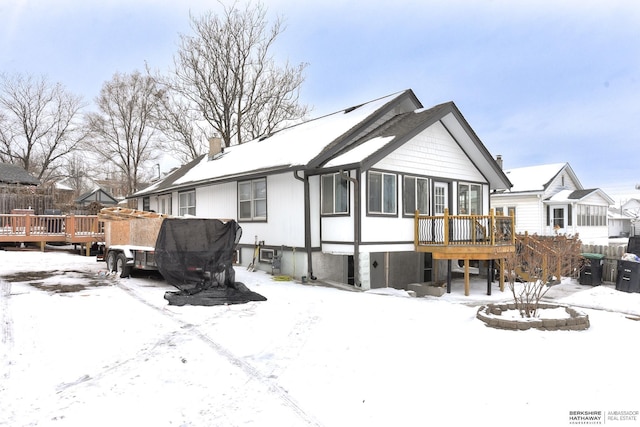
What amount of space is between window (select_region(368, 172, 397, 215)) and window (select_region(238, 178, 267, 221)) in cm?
410

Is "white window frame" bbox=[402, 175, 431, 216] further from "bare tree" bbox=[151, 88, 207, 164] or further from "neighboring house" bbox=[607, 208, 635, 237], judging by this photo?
"neighboring house" bbox=[607, 208, 635, 237]

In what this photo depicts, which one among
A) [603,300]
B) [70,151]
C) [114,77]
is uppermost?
[114,77]

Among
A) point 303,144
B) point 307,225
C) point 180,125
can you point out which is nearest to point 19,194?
point 180,125

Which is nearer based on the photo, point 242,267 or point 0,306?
point 0,306

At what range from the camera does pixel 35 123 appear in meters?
39.6

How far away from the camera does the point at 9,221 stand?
19516 millimetres

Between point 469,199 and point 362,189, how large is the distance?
5687 millimetres

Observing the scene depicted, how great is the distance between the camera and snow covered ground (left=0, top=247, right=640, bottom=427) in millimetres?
3850

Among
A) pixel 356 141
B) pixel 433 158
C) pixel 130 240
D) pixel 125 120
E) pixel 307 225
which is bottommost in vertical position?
pixel 130 240

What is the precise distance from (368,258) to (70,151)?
40.4 meters

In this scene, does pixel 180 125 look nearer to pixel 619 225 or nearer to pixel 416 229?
pixel 416 229

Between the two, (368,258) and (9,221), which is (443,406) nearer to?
(368,258)

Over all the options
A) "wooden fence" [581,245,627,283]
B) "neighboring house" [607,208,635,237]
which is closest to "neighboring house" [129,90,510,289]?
"wooden fence" [581,245,627,283]

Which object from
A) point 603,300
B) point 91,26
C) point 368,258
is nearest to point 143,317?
point 368,258
